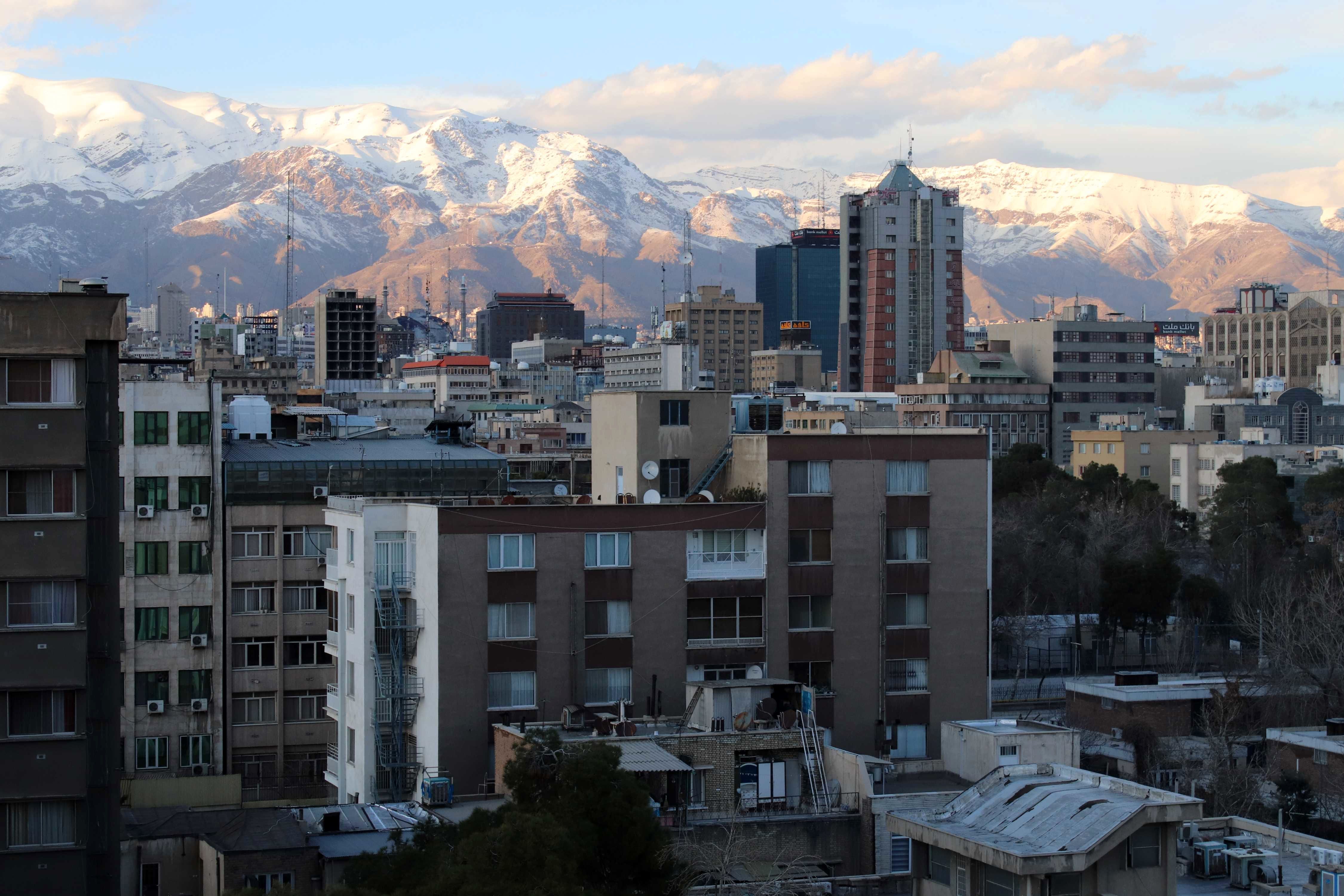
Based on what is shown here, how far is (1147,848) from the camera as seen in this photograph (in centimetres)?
2572

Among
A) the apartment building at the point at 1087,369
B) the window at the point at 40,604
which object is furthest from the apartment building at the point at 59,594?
the apartment building at the point at 1087,369

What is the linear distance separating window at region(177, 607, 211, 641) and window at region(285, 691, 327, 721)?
2762mm

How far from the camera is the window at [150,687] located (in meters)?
45.4

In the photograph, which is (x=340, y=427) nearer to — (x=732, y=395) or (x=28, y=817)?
(x=732, y=395)

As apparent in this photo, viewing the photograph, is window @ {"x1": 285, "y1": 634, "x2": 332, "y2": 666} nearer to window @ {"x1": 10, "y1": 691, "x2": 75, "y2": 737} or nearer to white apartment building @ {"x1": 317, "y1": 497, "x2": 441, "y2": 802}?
white apartment building @ {"x1": 317, "y1": 497, "x2": 441, "y2": 802}

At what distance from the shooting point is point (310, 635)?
46469mm

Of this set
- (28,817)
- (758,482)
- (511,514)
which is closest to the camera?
(28,817)

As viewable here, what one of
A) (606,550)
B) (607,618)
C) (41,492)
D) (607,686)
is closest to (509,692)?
(607,686)

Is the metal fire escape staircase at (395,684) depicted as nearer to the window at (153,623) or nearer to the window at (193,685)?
the window at (193,685)

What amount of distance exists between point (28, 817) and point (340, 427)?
45223mm

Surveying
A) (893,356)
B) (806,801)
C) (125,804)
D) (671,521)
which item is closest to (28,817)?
(125,804)

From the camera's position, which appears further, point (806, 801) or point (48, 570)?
point (806, 801)

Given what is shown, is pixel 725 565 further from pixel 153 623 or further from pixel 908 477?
pixel 153 623

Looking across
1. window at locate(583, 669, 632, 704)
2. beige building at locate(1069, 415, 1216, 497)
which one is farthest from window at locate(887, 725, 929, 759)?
beige building at locate(1069, 415, 1216, 497)
